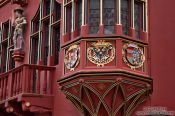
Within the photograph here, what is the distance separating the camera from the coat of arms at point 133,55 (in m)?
13.8

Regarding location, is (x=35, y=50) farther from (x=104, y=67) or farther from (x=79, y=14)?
(x=104, y=67)

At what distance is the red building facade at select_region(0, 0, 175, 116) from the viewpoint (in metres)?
13.7

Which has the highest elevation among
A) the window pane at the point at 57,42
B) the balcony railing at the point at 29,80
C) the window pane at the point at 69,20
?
the window pane at the point at 69,20

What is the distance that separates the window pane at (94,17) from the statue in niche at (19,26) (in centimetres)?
444

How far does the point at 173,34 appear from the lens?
1432 centimetres

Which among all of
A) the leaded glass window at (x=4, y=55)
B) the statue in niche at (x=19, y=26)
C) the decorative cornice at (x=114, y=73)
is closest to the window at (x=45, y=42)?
the statue in niche at (x=19, y=26)

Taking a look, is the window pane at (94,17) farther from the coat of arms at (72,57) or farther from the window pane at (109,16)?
the coat of arms at (72,57)

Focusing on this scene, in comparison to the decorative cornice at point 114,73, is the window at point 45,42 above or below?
above

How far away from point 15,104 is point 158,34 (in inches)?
198

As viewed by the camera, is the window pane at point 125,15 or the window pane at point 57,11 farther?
the window pane at point 57,11

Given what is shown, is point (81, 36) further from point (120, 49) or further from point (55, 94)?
point (55, 94)

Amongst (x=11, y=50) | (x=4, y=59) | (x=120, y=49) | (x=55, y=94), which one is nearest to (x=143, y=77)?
(x=120, y=49)

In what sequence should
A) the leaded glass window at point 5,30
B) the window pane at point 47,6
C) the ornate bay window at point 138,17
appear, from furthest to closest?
the leaded glass window at point 5,30 → the window pane at point 47,6 → the ornate bay window at point 138,17

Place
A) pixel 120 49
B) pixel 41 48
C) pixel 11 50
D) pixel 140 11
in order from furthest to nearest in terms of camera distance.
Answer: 1. pixel 11 50
2. pixel 41 48
3. pixel 140 11
4. pixel 120 49
